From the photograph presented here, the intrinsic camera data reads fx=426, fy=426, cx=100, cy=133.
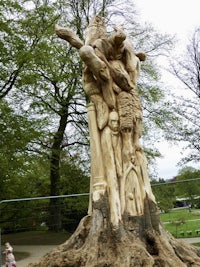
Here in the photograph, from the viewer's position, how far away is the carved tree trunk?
5070 mm

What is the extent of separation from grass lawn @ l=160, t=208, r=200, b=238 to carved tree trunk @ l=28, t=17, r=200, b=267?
434 cm

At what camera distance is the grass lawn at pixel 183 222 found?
10.1 meters

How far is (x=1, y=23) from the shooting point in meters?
13.7

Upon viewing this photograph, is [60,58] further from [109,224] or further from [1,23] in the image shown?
[109,224]

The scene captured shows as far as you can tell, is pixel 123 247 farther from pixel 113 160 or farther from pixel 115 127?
pixel 115 127

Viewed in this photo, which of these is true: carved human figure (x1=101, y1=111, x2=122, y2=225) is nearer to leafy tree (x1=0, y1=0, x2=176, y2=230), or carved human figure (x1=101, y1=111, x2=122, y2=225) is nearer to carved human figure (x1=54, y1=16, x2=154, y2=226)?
carved human figure (x1=54, y1=16, x2=154, y2=226)

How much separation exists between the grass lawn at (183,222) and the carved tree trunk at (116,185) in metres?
4.34

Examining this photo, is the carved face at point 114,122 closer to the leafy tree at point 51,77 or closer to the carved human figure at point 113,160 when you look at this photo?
the carved human figure at point 113,160

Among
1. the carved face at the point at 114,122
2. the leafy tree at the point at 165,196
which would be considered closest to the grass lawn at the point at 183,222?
the leafy tree at the point at 165,196

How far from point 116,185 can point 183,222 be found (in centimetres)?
572

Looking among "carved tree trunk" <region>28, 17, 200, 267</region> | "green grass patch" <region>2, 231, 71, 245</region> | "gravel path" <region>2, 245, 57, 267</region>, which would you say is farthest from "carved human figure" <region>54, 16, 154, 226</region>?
"green grass patch" <region>2, 231, 71, 245</region>

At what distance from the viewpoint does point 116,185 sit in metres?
5.44

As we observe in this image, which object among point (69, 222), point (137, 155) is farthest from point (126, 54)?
point (69, 222)

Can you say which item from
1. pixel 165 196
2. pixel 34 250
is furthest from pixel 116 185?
pixel 34 250
